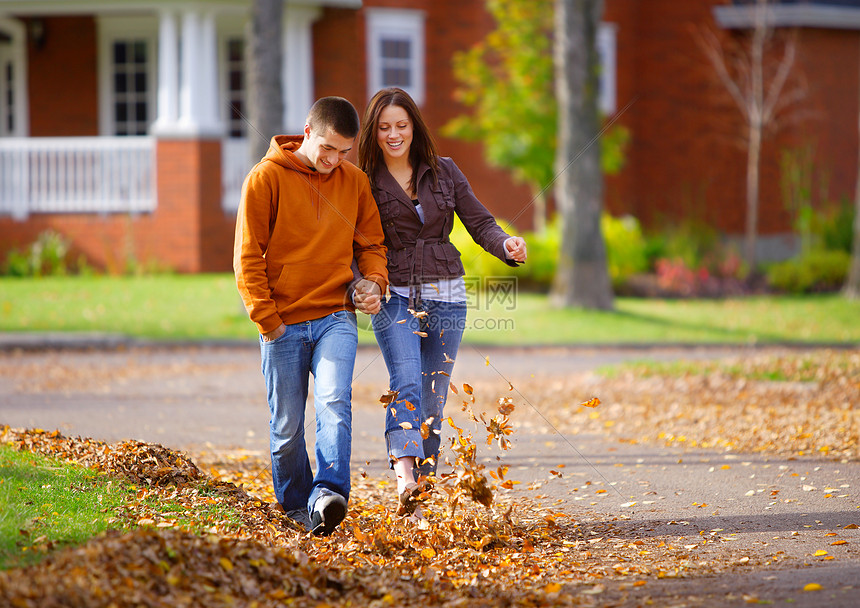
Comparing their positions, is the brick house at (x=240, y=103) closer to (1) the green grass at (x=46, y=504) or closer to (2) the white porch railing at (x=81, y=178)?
(2) the white porch railing at (x=81, y=178)

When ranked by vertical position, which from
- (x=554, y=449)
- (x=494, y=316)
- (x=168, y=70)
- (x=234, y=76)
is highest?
(x=234, y=76)

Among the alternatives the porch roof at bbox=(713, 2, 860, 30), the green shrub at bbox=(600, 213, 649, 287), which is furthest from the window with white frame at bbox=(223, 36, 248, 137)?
the porch roof at bbox=(713, 2, 860, 30)

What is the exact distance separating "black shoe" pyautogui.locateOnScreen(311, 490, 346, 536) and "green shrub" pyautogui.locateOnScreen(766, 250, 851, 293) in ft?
46.7

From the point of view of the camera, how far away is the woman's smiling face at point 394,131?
4555 millimetres

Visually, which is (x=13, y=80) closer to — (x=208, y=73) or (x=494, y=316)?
(x=208, y=73)

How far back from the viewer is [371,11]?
1977 cm

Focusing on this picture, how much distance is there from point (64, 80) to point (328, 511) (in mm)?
17475

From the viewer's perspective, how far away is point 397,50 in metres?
20.3

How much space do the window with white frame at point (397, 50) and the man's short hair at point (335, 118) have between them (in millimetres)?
15937

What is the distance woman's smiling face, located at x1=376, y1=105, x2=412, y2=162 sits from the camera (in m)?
4.55

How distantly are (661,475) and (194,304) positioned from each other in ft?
31.3

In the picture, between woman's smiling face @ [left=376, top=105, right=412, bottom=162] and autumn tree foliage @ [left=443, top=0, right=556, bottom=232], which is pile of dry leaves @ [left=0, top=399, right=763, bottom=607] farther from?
autumn tree foliage @ [left=443, top=0, right=556, bottom=232]

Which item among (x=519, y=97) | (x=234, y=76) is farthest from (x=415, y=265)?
(x=234, y=76)

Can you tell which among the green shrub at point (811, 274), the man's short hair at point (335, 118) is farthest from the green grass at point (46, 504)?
the green shrub at point (811, 274)
